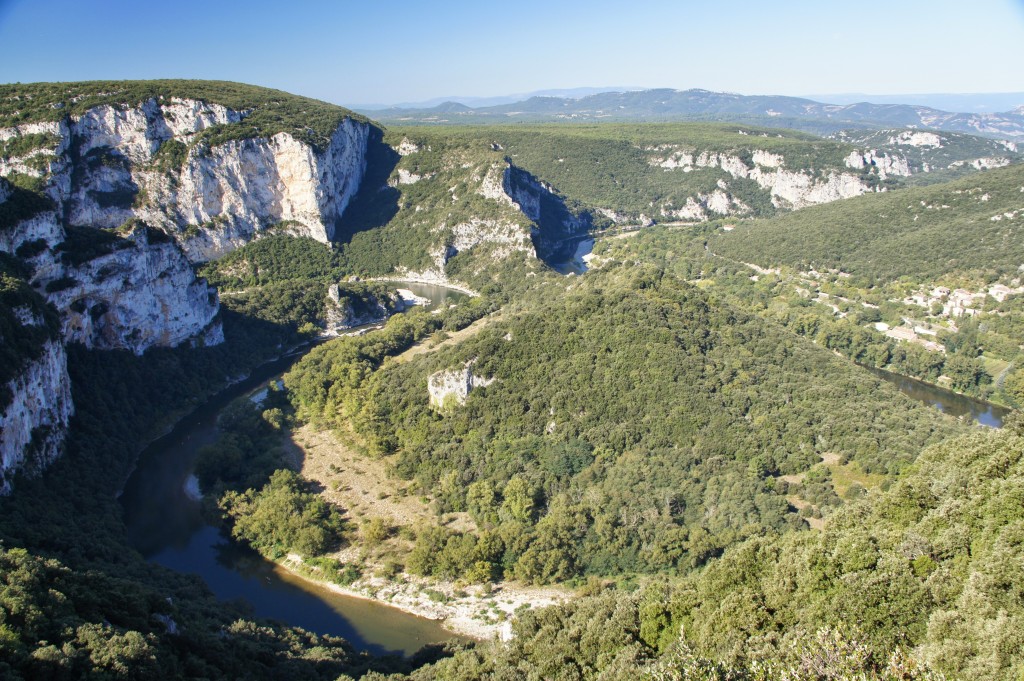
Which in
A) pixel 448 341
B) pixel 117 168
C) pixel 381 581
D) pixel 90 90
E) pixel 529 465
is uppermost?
pixel 90 90

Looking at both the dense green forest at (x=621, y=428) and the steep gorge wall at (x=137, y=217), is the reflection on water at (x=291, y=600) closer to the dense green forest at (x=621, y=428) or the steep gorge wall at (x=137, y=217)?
the dense green forest at (x=621, y=428)

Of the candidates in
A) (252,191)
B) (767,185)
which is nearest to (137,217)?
(252,191)

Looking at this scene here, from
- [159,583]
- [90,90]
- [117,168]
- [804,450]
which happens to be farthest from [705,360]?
[90,90]

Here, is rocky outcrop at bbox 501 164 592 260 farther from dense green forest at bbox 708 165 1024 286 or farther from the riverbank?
the riverbank

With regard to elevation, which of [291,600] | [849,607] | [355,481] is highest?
[849,607]

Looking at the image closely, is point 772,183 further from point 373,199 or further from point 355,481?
point 355,481

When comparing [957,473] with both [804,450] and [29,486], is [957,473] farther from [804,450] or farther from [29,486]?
[29,486]

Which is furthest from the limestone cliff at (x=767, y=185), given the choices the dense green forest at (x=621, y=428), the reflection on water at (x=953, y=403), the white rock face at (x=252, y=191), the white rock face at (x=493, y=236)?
the dense green forest at (x=621, y=428)
